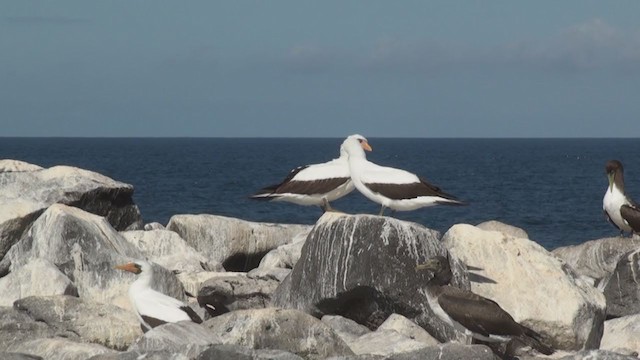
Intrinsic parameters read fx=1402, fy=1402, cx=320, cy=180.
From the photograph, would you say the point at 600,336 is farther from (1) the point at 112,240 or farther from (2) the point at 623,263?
(1) the point at 112,240

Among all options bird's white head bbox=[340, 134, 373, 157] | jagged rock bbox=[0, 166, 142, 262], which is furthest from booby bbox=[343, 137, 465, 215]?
jagged rock bbox=[0, 166, 142, 262]

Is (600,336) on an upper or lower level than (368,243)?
lower

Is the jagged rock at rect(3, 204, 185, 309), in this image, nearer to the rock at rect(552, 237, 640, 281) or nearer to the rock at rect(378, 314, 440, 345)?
the rock at rect(378, 314, 440, 345)

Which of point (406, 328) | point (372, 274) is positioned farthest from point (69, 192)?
point (406, 328)

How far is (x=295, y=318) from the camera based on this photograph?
1310 cm

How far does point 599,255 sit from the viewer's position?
63.0 ft

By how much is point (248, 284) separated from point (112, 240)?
1.88 meters

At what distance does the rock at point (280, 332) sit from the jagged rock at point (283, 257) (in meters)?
4.18

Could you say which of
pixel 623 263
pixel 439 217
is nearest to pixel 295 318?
pixel 623 263

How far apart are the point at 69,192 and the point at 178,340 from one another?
699cm

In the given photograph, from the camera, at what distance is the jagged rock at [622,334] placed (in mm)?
14500

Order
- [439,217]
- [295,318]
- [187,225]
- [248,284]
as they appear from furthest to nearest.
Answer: [439,217]
[187,225]
[248,284]
[295,318]

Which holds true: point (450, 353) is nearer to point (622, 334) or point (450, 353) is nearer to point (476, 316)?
point (476, 316)

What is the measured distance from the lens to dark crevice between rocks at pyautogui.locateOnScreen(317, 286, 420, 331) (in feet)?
48.0
